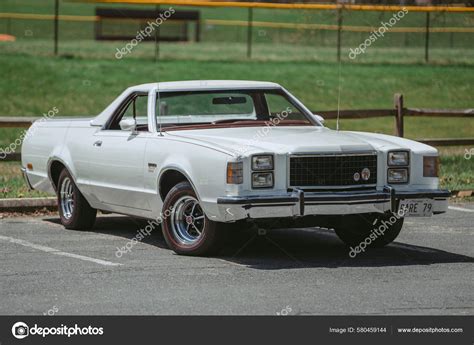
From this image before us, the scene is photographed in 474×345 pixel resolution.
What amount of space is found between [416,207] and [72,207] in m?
3.71

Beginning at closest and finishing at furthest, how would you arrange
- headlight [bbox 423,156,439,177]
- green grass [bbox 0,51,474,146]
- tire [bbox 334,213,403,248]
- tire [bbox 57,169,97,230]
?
headlight [bbox 423,156,439,177] → tire [bbox 334,213,403,248] → tire [bbox 57,169,97,230] → green grass [bbox 0,51,474,146]

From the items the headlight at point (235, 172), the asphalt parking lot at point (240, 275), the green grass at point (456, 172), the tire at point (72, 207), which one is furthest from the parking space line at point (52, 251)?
the green grass at point (456, 172)


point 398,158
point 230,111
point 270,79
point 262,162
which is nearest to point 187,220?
point 262,162

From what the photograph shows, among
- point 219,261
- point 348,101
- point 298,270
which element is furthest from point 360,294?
point 348,101

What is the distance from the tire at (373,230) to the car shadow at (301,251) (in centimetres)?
8

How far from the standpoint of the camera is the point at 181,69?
3033cm

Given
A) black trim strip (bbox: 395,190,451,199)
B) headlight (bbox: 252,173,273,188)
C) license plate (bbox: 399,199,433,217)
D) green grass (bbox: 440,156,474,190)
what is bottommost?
green grass (bbox: 440,156,474,190)

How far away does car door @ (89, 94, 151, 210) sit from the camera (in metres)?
10.4

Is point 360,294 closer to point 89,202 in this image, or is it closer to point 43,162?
point 89,202

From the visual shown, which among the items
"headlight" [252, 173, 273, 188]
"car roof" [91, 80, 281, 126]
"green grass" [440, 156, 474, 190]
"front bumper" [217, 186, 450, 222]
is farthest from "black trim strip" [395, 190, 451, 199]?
"green grass" [440, 156, 474, 190]

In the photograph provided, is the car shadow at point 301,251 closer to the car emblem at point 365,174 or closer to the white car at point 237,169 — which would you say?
the white car at point 237,169

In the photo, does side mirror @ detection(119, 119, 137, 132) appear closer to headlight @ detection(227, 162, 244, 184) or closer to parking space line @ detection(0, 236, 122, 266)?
parking space line @ detection(0, 236, 122, 266)

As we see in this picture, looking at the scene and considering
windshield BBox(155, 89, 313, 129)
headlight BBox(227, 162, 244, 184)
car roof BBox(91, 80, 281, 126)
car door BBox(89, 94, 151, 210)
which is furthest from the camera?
car roof BBox(91, 80, 281, 126)

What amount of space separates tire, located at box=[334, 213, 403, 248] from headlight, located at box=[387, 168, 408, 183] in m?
0.33
